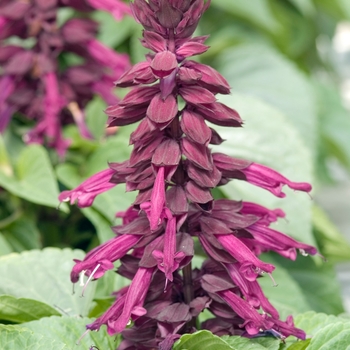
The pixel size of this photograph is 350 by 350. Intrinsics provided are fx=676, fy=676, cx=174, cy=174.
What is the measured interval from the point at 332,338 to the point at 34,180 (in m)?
0.44

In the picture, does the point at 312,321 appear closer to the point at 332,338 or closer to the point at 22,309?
the point at 332,338

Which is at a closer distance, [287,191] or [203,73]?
[203,73]

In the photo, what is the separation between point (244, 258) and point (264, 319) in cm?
4

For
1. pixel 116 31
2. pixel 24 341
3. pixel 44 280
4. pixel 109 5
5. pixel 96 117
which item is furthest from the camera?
pixel 116 31

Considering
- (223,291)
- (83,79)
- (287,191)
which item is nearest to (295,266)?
(287,191)

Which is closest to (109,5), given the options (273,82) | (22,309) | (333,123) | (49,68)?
(49,68)

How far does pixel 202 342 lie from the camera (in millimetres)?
440

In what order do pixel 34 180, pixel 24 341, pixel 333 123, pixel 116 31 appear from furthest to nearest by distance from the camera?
pixel 333 123 → pixel 116 31 → pixel 34 180 → pixel 24 341

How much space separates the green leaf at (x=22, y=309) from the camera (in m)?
0.51

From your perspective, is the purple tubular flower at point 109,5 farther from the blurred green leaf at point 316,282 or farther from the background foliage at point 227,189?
the blurred green leaf at point 316,282

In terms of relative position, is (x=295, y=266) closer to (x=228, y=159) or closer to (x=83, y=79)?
(x=83, y=79)

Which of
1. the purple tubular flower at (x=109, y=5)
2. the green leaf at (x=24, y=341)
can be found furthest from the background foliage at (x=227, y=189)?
the purple tubular flower at (x=109, y=5)

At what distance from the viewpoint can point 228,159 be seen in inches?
19.0

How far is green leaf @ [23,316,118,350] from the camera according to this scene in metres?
0.49
